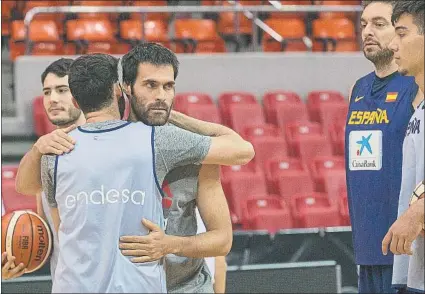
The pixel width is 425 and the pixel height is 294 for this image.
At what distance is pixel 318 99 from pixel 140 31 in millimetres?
2316

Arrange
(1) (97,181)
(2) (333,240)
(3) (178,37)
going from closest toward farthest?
(1) (97,181) → (2) (333,240) → (3) (178,37)

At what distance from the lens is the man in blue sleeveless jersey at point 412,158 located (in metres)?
3.30

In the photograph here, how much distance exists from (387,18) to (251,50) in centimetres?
769

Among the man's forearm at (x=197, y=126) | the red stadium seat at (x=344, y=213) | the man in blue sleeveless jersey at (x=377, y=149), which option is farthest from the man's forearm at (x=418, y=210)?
the red stadium seat at (x=344, y=213)

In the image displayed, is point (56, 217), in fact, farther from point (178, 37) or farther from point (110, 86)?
point (178, 37)

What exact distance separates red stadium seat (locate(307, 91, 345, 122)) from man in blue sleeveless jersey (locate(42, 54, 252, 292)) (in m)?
7.43

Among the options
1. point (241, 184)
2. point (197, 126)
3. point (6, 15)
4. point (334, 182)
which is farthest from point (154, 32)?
point (197, 126)

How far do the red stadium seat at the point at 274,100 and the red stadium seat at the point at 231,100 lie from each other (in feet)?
0.53

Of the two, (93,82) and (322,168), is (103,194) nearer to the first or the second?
(93,82)

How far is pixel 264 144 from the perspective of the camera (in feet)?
32.0

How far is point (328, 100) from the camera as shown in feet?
35.7

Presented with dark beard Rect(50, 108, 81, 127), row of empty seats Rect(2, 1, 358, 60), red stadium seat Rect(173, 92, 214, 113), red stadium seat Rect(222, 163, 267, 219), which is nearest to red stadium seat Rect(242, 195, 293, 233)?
red stadium seat Rect(222, 163, 267, 219)

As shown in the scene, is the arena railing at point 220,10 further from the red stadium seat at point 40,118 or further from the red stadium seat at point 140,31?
the red stadium seat at point 40,118

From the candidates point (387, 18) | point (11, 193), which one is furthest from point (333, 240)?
point (387, 18)
